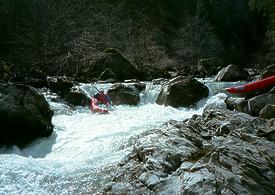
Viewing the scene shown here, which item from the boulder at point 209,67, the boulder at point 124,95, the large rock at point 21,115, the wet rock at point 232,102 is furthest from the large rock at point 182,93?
the boulder at point 209,67

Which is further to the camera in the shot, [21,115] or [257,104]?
[257,104]

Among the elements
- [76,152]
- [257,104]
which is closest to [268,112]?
[257,104]

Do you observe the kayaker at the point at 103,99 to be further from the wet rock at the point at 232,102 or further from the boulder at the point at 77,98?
the wet rock at the point at 232,102

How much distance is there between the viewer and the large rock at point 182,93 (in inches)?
462

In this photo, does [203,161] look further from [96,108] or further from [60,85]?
[60,85]

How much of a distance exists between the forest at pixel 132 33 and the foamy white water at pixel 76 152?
16.4ft

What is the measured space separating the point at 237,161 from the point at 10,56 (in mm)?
12069

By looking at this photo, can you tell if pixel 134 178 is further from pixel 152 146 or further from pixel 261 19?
pixel 261 19

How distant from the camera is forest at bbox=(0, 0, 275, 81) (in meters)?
16.5

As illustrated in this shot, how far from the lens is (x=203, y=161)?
4.88 metres

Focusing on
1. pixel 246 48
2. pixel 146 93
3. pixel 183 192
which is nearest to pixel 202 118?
pixel 183 192

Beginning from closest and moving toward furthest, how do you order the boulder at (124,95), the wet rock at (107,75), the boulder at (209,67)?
the boulder at (124,95) < the wet rock at (107,75) < the boulder at (209,67)

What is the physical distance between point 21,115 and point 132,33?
803 inches

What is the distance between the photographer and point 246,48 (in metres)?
34.2
